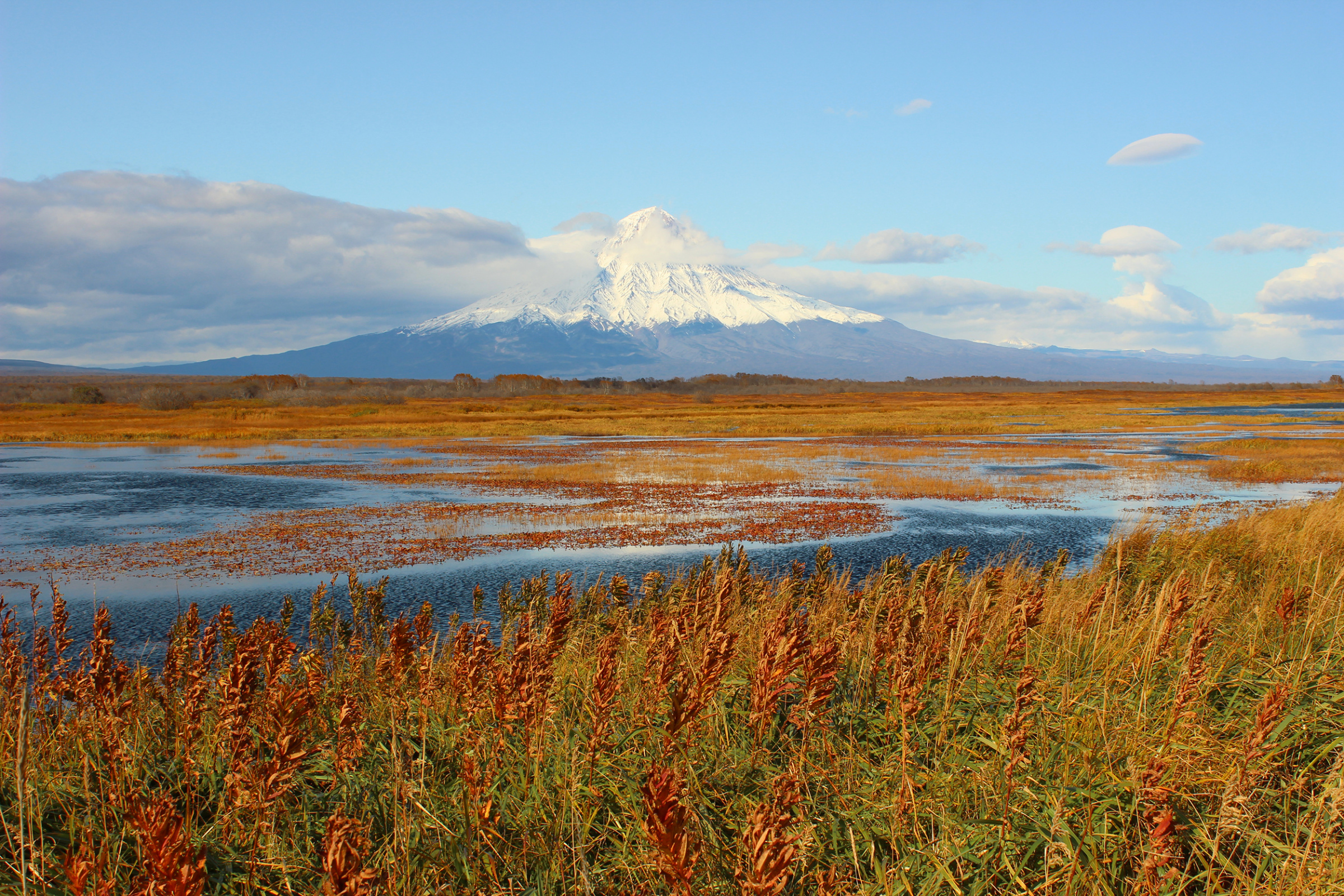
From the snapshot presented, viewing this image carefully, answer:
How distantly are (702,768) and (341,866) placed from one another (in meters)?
2.67

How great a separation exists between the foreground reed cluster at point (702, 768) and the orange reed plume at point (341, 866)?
0.03 ft

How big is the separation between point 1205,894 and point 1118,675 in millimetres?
2315

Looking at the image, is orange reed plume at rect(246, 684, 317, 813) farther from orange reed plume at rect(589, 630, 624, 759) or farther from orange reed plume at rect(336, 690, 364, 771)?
orange reed plume at rect(589, 630, 624, 759)

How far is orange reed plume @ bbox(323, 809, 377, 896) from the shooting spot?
80.9 inches

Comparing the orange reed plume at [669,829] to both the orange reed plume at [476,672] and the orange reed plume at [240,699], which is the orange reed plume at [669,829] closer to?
the orange reed plume at [240,699]

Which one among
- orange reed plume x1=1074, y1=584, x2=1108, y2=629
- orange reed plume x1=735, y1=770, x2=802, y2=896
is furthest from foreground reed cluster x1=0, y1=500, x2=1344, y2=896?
orange reed plume x1=1074, y1=584, x2=1108, y2=629

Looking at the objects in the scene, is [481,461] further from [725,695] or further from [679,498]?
[725,695]

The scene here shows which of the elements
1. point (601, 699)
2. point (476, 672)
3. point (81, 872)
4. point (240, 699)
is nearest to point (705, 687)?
point (601, 699)

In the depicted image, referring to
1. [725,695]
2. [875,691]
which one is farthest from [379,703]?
[875,691]

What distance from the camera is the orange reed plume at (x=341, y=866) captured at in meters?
2.05

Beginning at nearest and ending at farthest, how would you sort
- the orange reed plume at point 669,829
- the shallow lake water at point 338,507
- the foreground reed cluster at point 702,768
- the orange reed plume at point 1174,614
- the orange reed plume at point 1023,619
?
1. the orange reed plume at point 669,829
2. the foreground reed cluster at point 702,768
3. the orange reed plume at point 1174,614
4. the orange reed plume at point 1023,619
5. the shallow lake water at point 338,507

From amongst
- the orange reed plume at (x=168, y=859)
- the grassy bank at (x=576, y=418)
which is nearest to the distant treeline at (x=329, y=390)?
the grassy bank at (x=576, y=418)

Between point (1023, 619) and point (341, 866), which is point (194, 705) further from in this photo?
point (1023, 619)

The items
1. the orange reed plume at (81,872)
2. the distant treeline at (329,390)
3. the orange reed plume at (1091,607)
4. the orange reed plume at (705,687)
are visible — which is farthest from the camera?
the distant treeline at (329,390)
